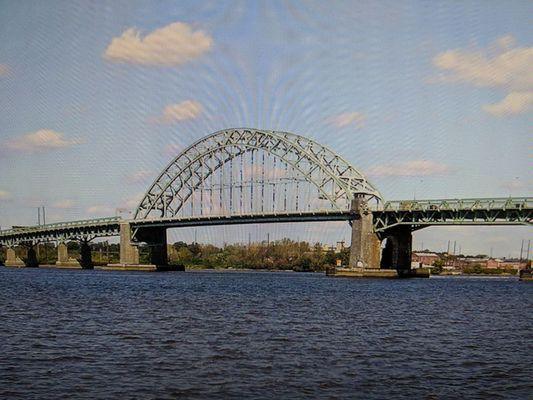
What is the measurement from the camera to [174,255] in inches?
7416

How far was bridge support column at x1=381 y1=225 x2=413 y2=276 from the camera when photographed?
9019 centimetres

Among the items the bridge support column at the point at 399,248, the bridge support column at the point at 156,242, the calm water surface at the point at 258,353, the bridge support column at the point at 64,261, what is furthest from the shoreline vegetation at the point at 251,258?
the calm water surface at the point at 258,353

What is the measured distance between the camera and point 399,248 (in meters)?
90.2

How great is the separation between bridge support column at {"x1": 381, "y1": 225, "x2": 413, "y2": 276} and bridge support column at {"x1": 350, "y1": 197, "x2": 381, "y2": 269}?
276 cm

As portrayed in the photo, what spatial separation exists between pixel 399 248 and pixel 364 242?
6.17 metres

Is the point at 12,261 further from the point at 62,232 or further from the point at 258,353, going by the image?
the point at 258,353

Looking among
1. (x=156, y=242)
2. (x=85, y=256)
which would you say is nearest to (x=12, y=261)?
(x=85, y=256)

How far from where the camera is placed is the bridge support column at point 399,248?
3551 inches

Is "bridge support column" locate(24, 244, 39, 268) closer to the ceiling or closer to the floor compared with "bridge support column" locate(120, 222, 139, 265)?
closer to the floor

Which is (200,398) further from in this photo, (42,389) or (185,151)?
(185,151)

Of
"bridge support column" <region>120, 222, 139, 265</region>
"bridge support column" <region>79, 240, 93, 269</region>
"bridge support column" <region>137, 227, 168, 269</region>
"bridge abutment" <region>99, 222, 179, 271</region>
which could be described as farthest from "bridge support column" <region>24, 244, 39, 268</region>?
"bridge support column" <region>137, 227, 168, 269</region>

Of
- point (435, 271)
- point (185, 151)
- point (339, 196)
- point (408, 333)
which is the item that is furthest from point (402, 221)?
point (435, 271)

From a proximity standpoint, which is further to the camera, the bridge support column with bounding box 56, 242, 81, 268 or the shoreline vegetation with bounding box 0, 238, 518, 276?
the shoreline vegetation with bounding box 0, 238, 518, 276

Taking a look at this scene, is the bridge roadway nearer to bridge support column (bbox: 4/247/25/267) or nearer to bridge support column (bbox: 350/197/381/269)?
bridge support column (bbox: 350/197/381/269)
